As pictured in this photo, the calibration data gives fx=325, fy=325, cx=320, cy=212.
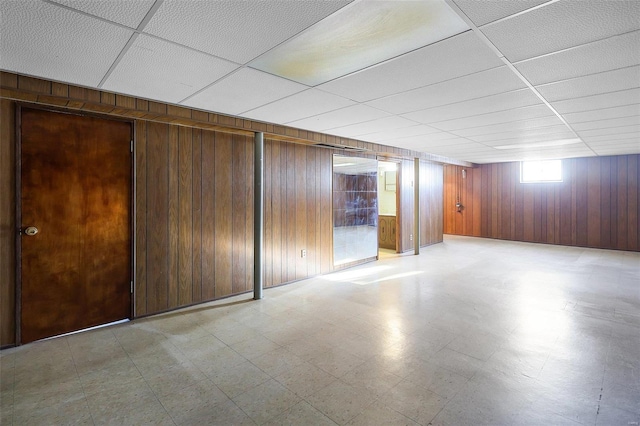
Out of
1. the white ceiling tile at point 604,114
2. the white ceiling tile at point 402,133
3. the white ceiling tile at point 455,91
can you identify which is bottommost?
the white ceiling tile at point 455,91

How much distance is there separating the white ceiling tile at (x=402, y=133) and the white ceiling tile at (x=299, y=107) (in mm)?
1534

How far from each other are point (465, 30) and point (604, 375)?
264cm

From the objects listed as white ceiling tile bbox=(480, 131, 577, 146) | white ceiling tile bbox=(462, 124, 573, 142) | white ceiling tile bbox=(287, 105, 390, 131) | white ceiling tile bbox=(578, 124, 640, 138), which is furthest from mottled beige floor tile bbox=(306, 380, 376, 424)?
white ceiling tile bbox=(578, 124, 640, 138)

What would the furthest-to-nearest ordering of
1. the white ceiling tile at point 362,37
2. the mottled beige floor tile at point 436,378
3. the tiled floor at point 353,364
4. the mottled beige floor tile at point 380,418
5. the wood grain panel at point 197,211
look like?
the wood grain panel at point 197,211 → the mottled beige floor tile at point 436,378 → the tiled floor at point 353,364 → the mottled beige floor tile at point 380,418 → the white ceiling tile at point 362,37

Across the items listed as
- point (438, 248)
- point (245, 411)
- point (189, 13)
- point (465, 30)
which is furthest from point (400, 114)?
point (438, 248)

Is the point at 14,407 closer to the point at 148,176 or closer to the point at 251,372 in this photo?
the point at 251,372

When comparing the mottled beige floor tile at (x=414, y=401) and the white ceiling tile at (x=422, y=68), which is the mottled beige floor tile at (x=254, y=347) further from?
the white ceiling tile at (x=422, y=68)

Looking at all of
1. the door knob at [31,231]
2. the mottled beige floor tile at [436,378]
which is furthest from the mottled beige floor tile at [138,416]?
the door knob at [31,231]

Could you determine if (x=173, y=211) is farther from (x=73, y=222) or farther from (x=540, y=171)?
(x=540, y=171)

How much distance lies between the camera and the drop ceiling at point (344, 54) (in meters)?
1.65

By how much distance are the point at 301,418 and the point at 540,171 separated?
9.77 metres

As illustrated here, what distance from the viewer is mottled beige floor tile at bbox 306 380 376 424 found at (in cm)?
201

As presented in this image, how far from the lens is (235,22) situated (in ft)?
5.76

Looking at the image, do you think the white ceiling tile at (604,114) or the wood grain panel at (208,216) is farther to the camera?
the wood grain panel at (208,216)
